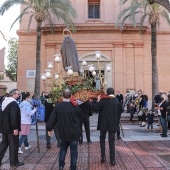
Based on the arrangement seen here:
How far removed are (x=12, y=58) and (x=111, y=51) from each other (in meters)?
25.7

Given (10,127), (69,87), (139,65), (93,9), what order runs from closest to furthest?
(10,127)
(69,87)
(139,65)
(93,9)

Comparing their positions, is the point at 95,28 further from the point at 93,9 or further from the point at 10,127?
the point at 10,127

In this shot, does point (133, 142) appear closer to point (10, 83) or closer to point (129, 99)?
point (129, 99)

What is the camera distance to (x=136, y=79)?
74.9 feet

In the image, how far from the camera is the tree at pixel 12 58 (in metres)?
43.3

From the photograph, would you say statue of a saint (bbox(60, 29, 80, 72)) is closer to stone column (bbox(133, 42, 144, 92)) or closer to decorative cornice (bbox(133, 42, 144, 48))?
stone column (bbox(133, 42, 144, 92))

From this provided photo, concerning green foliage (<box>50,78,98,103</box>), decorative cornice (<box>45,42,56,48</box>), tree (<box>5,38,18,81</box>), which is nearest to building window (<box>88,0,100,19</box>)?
decorative cornice (<box>45,42,56,48</box>)

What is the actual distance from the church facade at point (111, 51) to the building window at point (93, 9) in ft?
3.17

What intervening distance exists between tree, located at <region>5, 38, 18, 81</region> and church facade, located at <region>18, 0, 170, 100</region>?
68.3ft

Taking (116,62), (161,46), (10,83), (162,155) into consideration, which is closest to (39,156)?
(162,155)

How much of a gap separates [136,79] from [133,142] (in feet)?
45.7

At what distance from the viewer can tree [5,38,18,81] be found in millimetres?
43312

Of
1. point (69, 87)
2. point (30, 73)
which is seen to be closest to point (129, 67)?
point (30, 73)

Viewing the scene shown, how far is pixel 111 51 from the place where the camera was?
914 inches
